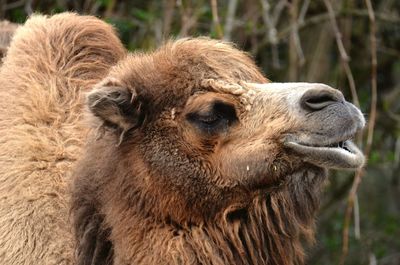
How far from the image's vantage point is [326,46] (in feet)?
38.8

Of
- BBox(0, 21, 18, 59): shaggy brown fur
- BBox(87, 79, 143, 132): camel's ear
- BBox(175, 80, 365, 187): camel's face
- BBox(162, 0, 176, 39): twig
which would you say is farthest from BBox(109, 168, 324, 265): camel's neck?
BBox(162, 0, 176, 39): twig

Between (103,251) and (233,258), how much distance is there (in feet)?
2.38

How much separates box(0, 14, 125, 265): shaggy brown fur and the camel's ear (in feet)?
1.93

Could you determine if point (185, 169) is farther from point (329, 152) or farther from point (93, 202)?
point (329, 152)

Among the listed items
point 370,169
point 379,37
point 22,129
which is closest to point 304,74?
point 379,37

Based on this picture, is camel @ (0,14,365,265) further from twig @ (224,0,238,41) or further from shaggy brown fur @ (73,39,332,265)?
twig @ (224,0,238,41)

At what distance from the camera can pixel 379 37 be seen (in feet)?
39.8

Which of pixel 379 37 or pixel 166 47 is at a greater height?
pixel 166 47

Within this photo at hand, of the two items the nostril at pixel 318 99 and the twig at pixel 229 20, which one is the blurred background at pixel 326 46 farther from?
the nostril at pixel 318 99

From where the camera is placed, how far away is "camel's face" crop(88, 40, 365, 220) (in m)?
5.27

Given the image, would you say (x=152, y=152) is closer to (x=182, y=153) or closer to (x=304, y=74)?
(x=182, y=153)

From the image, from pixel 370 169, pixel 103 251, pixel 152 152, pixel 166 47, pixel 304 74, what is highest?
pixel 166 47

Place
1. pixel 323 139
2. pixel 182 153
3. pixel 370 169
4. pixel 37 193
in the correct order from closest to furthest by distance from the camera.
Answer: pixel 323 139, pixel 182 153, pixel 37 193, pixel 370 169

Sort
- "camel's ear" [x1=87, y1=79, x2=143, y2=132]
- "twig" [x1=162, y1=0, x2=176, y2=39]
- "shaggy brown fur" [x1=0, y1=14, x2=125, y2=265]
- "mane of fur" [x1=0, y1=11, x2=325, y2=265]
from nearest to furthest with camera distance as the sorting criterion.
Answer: "mane of fur" [x1=0, y1=11, x2=325, y2=265], "camel's ear" [x1=87, y1=79, x2=143, y2=132], "shaggy brown fur" [x1=0, y1=14, x2=125, y2=265], "twig" [x1=162, y1=0, x2=176, y2=39]
